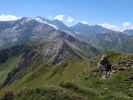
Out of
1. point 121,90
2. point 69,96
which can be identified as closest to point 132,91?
point 121,90

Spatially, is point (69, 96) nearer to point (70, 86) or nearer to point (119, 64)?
point (70, 86)

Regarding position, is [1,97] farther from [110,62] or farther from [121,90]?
[110,62]

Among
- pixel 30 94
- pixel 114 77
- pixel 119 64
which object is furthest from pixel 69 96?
pixel 119 64

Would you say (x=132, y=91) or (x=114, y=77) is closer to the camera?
(x=132, y=91)

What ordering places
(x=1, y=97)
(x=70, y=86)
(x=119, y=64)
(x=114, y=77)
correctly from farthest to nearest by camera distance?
(x=119, y=64) → (x=114, y=77) → (x=70, y=86) → (x=1, y=97)

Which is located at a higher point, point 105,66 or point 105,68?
point 105,66

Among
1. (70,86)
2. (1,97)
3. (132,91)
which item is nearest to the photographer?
(1,97)

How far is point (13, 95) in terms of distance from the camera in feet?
162

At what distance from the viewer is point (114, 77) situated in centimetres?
8531

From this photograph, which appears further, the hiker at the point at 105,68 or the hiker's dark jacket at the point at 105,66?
the hiker's dark jacket at the point at 105,66

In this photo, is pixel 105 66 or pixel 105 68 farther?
pixel 105 66

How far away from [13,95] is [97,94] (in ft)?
52.0

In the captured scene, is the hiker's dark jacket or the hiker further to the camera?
the hiker's dark jacket

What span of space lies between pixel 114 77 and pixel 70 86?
30725mm
